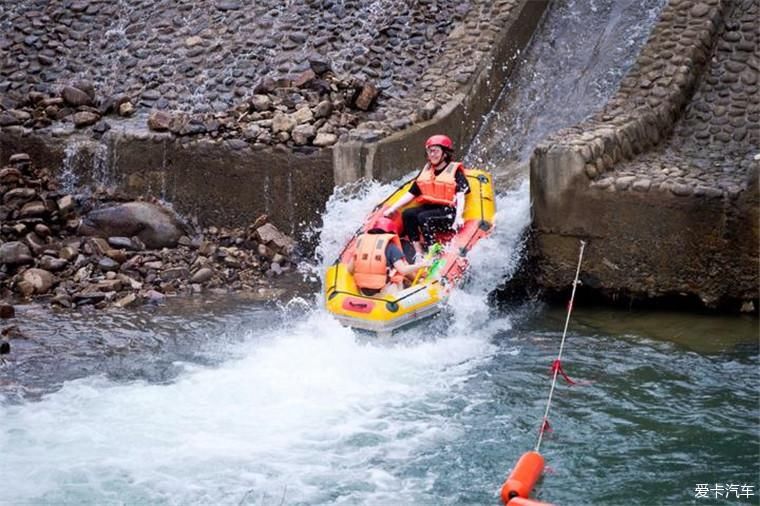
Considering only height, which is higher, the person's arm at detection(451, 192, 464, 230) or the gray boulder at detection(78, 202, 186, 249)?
the person's arm at detection(451, 192, 464, 230)

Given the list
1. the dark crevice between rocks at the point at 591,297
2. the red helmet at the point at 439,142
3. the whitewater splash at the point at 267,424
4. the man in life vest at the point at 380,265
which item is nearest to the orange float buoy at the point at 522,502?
the whitewater splash at the point at 267,424

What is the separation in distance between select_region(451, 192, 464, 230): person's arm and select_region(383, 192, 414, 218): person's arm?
522 mm

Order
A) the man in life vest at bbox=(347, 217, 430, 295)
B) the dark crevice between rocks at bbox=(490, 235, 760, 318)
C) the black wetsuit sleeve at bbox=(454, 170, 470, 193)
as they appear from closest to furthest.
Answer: the man in life vest at bbox=(347, 217, 430, 295), the dark crevice between rocks at bbox=(490, 235, 760, 318), the black wetsuit sleeve at bbox=(454, 170, 470, 193)

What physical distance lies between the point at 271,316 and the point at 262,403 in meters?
2.18

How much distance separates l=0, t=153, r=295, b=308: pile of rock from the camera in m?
10.8

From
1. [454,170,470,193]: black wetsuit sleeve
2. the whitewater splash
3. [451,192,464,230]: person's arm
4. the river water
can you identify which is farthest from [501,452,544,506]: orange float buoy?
[454,170,470,193]: black wetsuit sleeve

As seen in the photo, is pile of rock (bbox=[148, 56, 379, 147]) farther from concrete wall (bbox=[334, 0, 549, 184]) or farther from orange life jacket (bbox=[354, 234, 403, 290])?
orange life jacket (bbox=[354, 234, 403, 290])

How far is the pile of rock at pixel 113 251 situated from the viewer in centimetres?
1081

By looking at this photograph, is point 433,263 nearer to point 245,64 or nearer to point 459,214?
point 459,214

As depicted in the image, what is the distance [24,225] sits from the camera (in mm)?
11664

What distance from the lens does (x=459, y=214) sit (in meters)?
10.4

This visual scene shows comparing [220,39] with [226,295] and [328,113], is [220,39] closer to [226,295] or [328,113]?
[328,113]

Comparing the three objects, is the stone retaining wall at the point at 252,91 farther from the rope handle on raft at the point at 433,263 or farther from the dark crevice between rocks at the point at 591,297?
the dark crevice between rocks at the point at 591,297

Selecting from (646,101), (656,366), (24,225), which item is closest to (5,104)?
(24,225)
